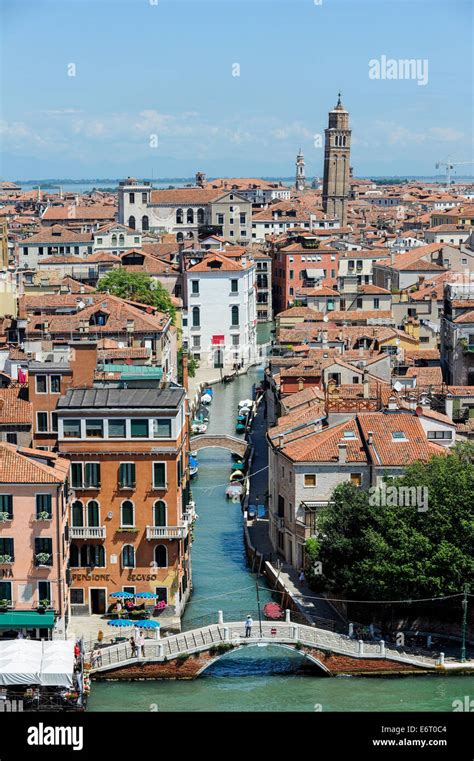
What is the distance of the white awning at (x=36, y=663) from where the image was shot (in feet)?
57.2

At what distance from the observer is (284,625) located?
1930 cm

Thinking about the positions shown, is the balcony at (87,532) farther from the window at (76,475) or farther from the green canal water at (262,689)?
the green canal water at (262,689)

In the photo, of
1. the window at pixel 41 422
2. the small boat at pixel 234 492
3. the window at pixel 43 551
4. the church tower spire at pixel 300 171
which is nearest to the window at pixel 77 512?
the window at pixel 43 551

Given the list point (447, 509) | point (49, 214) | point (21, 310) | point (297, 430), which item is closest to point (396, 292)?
point (21, 310)

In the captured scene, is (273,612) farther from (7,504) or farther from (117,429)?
(7,504)

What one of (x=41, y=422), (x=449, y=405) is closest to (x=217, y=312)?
(x=449, y=405)

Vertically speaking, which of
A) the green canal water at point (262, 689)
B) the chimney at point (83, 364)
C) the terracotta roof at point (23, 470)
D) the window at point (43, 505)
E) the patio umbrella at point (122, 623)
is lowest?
the green canal water at point (262, 689)

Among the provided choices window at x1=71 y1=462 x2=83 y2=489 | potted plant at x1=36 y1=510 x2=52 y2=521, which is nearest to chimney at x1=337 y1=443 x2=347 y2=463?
window at x1=71 y1=462 x2=83 y2=489

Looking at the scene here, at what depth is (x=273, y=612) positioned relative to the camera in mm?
20531

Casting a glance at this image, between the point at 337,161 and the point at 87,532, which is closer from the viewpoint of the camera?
the point at 87,532

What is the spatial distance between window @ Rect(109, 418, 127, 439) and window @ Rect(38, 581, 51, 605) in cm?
236

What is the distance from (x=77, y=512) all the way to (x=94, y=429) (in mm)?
1162

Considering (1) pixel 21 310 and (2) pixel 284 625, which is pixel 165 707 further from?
(1) pixel 21 310

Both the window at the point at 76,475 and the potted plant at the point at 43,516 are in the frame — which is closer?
the potted plant at the point at 43,516
